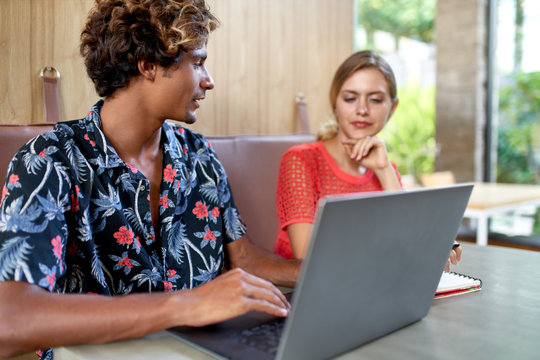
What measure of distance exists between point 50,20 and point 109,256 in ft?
2.59

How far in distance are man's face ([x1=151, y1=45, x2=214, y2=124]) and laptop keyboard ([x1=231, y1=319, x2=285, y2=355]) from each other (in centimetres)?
62

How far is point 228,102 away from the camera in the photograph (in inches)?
76.0

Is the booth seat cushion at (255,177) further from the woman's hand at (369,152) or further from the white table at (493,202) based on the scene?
the white table at (493,202)

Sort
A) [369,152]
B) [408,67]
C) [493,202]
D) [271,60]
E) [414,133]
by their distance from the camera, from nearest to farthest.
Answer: [369,152] < [271,60] < [493,202] < [414,133] < [408,67]

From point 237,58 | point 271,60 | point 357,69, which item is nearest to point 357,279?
point 357,69

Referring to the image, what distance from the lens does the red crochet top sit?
1558mm

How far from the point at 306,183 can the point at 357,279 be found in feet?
3.22

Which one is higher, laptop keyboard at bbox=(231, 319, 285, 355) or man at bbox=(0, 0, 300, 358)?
man at bbox=(0, 0, 300, 358)

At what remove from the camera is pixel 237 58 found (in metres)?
1.95

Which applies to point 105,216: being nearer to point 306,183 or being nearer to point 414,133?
point 306,183

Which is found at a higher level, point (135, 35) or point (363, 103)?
point (135, 35)

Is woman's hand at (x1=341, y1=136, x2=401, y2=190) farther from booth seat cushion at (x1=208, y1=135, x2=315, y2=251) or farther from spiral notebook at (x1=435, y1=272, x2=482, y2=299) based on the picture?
spiral notebook at (x1=435, y1=272, x2=482, y2=299)

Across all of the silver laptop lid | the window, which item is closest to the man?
the silver laptop lid

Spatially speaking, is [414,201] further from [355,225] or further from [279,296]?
[279,296]
